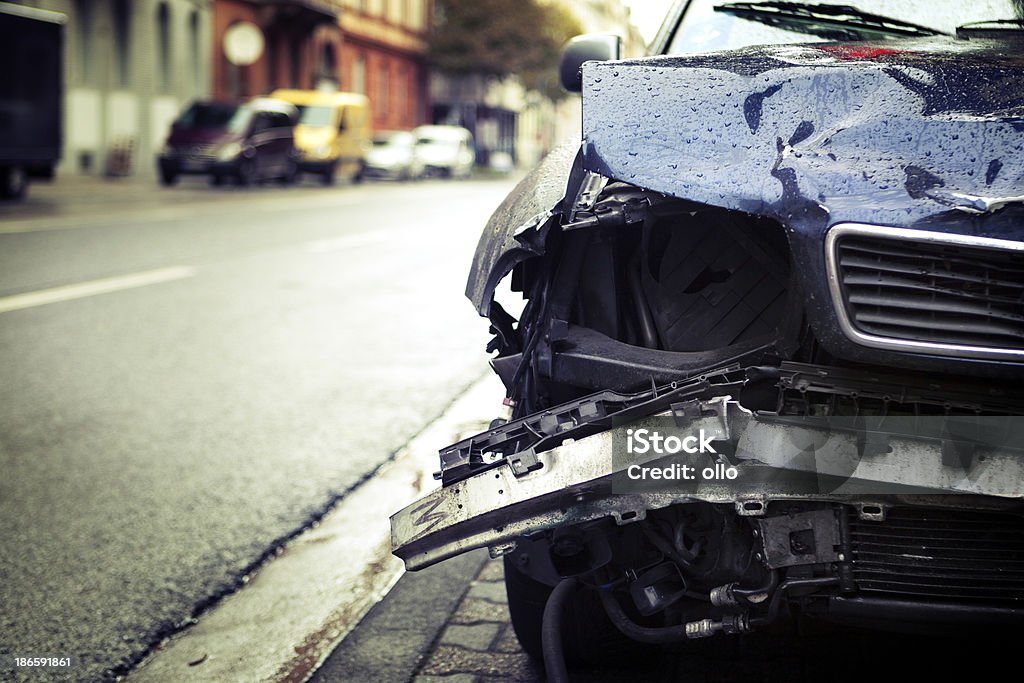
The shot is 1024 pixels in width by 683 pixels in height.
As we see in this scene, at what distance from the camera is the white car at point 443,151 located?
43969mm

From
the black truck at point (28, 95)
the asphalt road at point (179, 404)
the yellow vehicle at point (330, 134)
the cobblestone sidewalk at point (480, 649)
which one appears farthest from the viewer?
the yellow vehicle at point (330, 134)

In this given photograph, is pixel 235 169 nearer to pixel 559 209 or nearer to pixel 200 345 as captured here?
pixel 200 345

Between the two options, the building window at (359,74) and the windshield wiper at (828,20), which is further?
the building window at (359,74)

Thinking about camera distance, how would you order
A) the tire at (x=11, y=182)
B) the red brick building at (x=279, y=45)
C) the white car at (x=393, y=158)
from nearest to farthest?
the tire at (x=11, y=182)
the red brick building at (x=279, y=45)
the white car at (x=393, y=158)

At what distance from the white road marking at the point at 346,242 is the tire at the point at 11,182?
7089 mm

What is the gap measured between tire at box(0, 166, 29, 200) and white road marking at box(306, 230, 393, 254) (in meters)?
7.09

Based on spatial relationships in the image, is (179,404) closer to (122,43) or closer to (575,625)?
(575,625)

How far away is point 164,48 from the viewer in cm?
3406

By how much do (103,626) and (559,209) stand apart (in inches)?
72.5

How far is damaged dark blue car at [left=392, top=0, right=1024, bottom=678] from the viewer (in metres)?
2.06

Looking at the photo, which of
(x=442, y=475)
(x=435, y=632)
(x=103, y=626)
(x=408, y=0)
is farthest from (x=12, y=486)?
(x=408, y=0)

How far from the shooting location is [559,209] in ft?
7.98

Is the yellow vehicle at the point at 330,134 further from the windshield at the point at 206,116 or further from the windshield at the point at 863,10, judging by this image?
the windshield at the point at 863,10

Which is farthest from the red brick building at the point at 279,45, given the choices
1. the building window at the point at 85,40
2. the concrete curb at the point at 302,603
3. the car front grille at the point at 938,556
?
the car front grille at the point at 938,556
